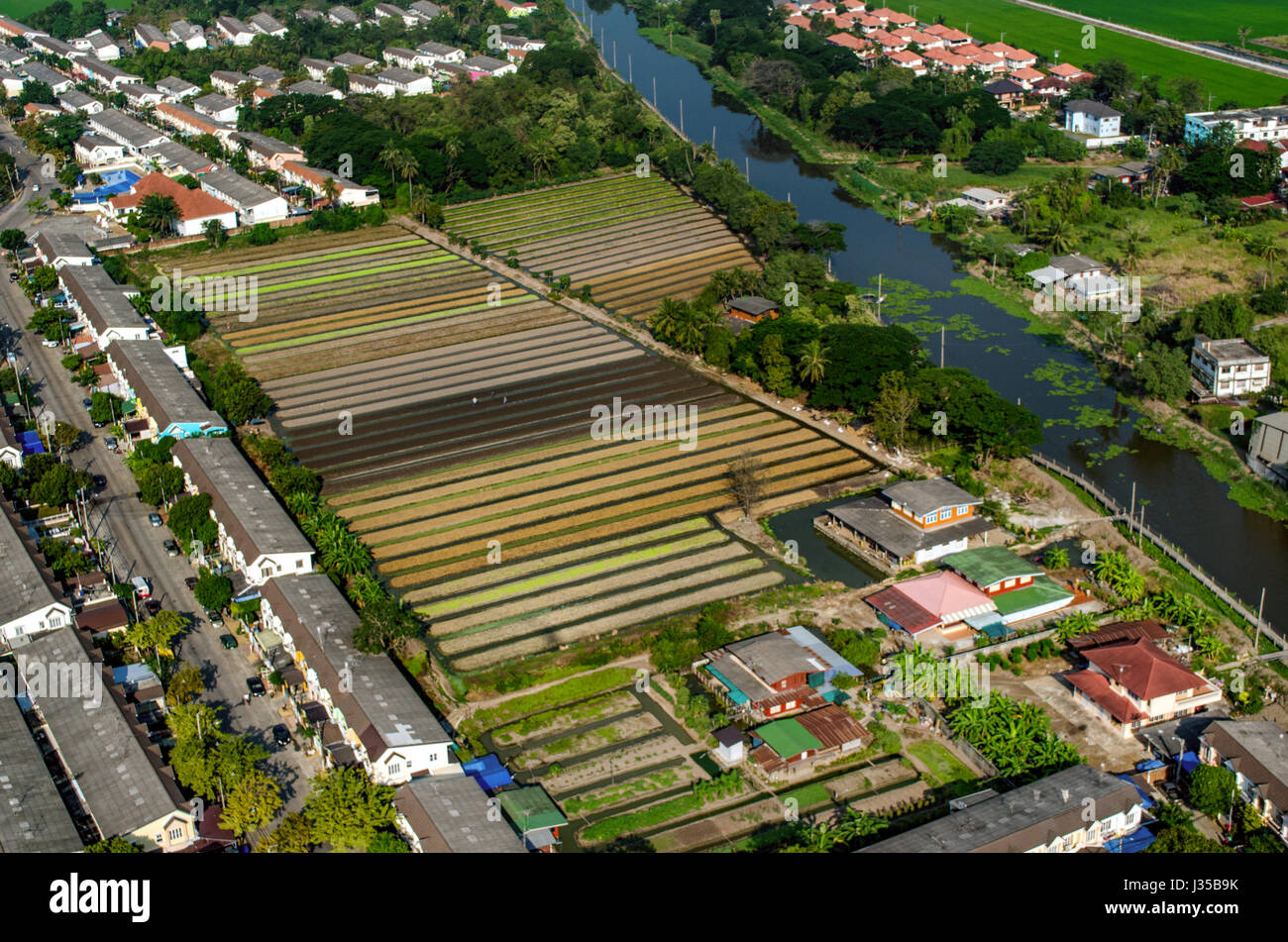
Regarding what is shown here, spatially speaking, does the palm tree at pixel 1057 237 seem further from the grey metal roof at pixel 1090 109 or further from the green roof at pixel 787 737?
the green roof at pixel 787 737

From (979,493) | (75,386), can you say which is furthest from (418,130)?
(979,493)

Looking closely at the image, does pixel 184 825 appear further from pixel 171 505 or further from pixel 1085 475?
pixel 1085 475

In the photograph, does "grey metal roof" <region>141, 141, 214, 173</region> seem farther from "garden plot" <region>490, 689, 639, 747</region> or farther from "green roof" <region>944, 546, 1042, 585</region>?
"green roof" <region>944, 546, 1042, 585</region>

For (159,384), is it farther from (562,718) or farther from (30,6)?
(30,6)

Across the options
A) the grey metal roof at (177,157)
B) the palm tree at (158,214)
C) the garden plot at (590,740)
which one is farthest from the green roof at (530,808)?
the grey metal roof at (177,157)

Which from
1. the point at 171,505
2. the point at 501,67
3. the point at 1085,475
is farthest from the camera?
the point at 501,67

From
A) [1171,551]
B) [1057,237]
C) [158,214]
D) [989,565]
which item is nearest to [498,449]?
[989,565]

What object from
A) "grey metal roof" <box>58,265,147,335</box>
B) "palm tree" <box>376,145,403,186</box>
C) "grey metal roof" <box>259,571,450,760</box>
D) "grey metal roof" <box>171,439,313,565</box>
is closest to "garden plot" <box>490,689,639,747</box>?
"grey metal roof" <box>259,571,450,760</box>
